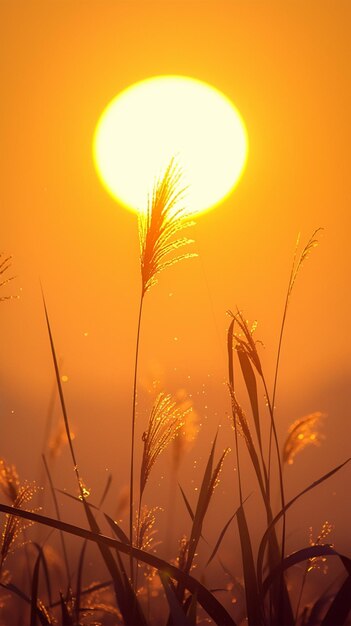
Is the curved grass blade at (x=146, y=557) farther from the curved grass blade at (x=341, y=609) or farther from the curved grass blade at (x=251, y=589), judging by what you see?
the curved grass blade at (x=341, y=609)

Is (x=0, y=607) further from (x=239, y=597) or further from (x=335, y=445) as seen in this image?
(x=335, y=445)

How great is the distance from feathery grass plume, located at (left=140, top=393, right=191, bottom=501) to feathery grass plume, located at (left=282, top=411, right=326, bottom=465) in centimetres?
51

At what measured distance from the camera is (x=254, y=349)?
1487 millimetres

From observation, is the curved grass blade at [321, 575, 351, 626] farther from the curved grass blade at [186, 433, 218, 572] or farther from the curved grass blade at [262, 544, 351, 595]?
the curved grass blade at [186, 433, 218, 572]

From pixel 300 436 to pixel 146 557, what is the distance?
2.66 ft

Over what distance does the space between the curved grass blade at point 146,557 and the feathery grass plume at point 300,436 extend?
626 millimetres

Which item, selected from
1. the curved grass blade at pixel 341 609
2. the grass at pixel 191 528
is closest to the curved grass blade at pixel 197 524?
the grass at pixel 191 528

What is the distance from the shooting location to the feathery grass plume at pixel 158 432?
4.73ft

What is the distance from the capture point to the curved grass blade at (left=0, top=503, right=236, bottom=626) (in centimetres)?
110

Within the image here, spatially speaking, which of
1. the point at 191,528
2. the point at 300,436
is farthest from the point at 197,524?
the point at 300,436

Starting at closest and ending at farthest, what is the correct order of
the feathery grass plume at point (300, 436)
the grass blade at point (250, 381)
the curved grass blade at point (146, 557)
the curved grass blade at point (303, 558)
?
1. the curved grass blade at point (146, 557)
2. the curved grass blade at point (303, 558)
3. the grass blade at point (250, 381)
4. the feathery grass plume at point (300, 436)

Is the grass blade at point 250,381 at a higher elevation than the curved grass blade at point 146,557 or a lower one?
higher

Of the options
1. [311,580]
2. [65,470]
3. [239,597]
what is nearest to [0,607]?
[65,470]

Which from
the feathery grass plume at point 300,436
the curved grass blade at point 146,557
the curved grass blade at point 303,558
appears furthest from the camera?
the feathery grass plume at point 300,436
